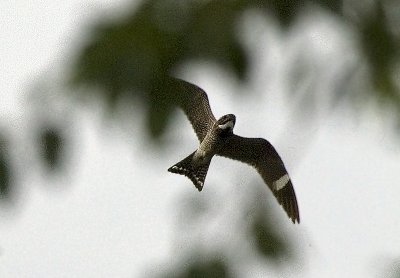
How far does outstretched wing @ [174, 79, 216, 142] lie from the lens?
181 centimetres

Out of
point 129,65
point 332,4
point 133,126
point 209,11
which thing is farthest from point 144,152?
point 332,4

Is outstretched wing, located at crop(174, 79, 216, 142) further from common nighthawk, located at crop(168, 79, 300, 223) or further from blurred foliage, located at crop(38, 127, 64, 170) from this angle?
blurred foliage, located at crop(38, 127, 64, 170)

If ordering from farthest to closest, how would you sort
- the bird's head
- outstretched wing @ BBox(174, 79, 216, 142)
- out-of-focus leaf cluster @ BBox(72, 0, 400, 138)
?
1. the bird's head
2. outstretched wing @ BBox(174, 79, 216, 142)
3. out-of-focus leaf cluster @ BBox(72, 0, 400, 138)

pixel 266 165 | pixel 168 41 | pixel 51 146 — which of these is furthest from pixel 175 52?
pixel 266 165

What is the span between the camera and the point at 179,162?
1.84 meters

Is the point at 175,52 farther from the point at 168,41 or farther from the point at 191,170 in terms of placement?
the point at 191,170

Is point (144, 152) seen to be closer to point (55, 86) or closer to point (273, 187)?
point (55, 86)

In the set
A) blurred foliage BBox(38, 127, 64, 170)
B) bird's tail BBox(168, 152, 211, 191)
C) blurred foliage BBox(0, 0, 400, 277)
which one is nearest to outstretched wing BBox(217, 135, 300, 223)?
bird's tail BBox(168, 152, 211, 191)

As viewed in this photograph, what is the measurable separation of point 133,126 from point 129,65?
136 mm

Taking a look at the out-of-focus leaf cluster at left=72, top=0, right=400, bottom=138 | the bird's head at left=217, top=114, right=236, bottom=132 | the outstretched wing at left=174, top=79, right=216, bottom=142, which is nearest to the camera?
the out-of-focus leaf cluster at left=72, top=0, right=400, bottom=138

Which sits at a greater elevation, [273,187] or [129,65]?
[129,65]

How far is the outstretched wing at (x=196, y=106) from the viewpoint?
71.4 inches

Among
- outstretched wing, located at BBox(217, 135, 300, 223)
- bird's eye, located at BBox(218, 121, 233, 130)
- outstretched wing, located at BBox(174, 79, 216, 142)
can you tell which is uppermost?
outstretched wing, located at BBox(174, 79, 216, 142)

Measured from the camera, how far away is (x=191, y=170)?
1915mm
